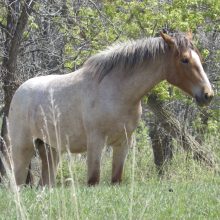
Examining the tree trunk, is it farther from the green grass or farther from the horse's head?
the green grass

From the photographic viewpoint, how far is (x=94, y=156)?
27.8 ft

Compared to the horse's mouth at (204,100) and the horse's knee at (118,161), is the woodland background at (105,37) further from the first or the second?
the horse's mouth at (204,100)

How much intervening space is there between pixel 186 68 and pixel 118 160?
1.51 metres

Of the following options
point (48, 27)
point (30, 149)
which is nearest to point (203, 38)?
point (48, 27)

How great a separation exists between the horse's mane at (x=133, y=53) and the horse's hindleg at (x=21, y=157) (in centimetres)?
190

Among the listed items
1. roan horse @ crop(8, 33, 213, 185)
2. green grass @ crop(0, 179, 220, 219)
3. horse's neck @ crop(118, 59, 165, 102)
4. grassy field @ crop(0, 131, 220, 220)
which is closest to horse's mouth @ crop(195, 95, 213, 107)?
roan horse @ crop(8, 33, 213, 185)

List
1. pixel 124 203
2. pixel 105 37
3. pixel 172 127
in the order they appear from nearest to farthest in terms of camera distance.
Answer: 1. pixel 124 203
2. pixel 105 37
3. pixel 172 127

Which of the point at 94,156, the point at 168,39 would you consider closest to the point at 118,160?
the point at 94,156

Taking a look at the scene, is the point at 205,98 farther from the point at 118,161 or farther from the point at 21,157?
the point at 21,157

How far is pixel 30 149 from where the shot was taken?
10148 mm

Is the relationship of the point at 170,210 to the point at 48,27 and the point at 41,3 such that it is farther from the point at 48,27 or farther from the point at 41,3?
the point at 48,27

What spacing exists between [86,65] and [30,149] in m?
1.82

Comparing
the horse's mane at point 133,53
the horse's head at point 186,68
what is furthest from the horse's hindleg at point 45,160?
the horse's head at point 186,68

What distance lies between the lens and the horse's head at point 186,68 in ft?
27.9
